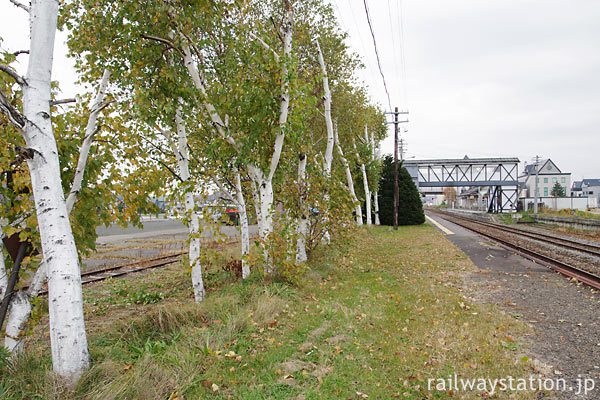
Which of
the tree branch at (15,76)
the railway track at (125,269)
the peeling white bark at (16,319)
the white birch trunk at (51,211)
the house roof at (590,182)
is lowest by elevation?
the railway track at (125,269)

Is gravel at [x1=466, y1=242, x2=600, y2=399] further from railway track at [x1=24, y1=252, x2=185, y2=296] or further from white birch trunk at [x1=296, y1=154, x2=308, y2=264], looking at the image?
railway track at [x1=24, y1=252, x2=185, y2=296]

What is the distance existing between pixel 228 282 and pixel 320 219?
11.0ft

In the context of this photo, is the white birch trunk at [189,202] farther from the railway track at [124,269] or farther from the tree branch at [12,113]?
→ the railway track at [124,269]

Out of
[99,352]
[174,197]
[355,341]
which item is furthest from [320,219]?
[99,352]

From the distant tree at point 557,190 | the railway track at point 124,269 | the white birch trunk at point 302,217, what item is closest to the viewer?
the white birch trunk at point 302,217

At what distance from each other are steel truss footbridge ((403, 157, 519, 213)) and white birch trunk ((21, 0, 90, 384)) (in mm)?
62941

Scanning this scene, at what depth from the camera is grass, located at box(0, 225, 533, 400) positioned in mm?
3494

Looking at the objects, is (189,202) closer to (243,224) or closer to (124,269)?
(243,224)

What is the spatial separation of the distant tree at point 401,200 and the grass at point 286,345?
21.1 meters

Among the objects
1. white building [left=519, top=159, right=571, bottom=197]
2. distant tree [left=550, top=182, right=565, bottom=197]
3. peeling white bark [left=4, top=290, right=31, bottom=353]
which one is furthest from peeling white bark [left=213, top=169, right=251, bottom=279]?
white building [left=519, top=159, right=571, bottom=197]

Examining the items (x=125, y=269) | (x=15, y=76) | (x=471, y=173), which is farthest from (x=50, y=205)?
(x=471, y=173)

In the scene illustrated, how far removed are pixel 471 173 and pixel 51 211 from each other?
69.7 metres

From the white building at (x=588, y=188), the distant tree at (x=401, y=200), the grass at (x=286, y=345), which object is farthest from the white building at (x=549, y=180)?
the grass at (x=286, y=345)

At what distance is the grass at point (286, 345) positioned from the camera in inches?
138
